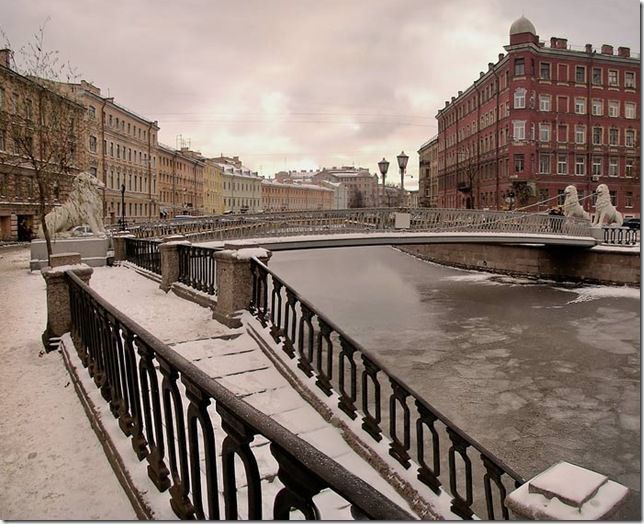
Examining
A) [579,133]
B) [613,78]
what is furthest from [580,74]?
[579,133]

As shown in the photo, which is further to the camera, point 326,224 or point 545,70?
point 545,70

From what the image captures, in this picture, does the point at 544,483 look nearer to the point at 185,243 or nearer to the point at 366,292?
the point at 185,243

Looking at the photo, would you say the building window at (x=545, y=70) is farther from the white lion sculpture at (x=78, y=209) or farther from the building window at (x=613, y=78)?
the white lion sculpture at (x=78, y=209)

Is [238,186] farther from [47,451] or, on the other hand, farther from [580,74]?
[47,451]

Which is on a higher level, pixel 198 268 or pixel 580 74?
pixel 580 74

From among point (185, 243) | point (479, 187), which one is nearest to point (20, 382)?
point (185, 243)

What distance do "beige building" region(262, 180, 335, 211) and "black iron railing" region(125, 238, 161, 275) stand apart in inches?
2833

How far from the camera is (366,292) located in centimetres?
1948

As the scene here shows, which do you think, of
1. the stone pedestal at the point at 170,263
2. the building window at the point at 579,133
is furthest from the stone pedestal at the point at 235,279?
the building window at the point at 579,133

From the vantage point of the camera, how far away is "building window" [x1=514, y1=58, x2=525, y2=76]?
32.6m

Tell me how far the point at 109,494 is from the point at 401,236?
48.2 ft

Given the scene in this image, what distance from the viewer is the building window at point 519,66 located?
3262 cm

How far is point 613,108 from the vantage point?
3434cm

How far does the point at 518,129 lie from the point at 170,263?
32410mm
